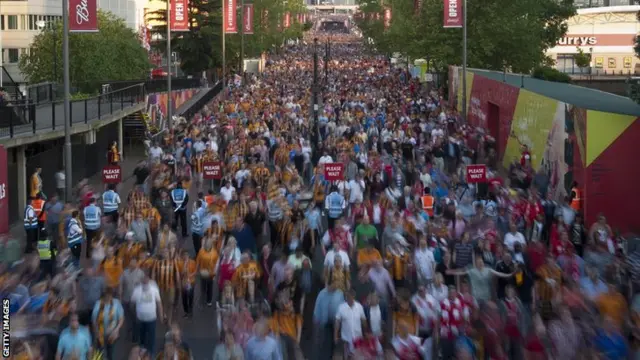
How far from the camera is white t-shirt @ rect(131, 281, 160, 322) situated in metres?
12.8

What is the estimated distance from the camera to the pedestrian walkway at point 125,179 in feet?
77.2

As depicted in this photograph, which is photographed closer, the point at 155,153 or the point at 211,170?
the point at 211,170

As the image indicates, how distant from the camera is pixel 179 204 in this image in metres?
20.9

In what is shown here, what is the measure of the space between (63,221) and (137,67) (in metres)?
42.7

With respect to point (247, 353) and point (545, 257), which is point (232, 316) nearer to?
point (247, 353)

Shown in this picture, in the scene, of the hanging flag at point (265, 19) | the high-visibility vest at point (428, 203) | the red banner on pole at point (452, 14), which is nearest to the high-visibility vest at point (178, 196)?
the high-visibility vest at point (428, 203)

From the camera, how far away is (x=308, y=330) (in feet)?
46.5

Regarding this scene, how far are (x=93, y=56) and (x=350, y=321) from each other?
4472cm

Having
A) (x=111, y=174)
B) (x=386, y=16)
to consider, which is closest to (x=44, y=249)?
(x=111, y=174)

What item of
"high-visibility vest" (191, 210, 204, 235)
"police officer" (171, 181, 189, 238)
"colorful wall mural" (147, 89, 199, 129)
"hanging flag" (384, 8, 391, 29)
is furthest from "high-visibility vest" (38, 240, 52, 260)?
"hanging flag" (384, 8, 391, 29)

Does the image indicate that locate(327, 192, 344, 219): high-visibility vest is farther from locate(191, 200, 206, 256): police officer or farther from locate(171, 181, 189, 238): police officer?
locate(171, 181, 189, 238): police officer

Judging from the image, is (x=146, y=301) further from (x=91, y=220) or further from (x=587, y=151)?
(x=587, y=151)

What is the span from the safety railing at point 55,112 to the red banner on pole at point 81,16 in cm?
256

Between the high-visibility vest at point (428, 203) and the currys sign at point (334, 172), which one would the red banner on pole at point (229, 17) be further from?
the high-visibility vest at point (428, 203)
